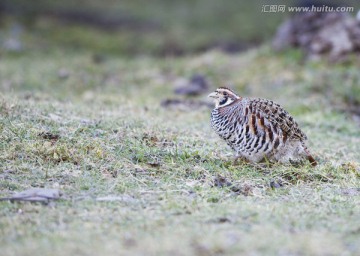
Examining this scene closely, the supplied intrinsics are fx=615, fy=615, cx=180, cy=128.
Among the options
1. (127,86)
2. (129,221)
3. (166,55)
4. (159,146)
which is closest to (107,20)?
(166,55)

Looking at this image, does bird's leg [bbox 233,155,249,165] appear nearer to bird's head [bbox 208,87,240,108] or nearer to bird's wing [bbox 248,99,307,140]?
bird's wing [bbox 248,99,307,140]

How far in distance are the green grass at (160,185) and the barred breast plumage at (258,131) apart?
0.79 feet

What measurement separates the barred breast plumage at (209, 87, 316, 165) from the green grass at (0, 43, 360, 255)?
0.24 meters

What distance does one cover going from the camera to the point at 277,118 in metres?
8.04

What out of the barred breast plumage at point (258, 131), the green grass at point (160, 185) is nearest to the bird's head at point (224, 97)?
the barred breast plumage at point (258, 131)

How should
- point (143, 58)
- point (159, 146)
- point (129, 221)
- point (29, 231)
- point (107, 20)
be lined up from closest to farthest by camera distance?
point (29, 231), point (129, 221), point (159, 146), point (143, 58), point (107, 20)

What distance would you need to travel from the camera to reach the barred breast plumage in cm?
778

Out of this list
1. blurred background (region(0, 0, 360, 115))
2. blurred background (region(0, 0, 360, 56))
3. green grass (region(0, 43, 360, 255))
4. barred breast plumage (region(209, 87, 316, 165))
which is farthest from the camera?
blurred background (region(0, 0, 360, 56))

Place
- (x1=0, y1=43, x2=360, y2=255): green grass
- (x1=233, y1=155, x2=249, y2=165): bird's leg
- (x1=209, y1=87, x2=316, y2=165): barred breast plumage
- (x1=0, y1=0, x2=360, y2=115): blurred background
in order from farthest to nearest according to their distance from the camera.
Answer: (x1=0, y1=0, x2=360, y2=115): blurred background < (x1=233, y1=155, x2=249, y2=165): bird's leg < (x1=209, y1=87, x2=316, y2=165): barred breast plumage < (x1=0, y1=43, x2=360, y2=255): green grass

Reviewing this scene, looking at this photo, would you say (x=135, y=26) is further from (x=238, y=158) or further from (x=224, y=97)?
(x=238, y=158)

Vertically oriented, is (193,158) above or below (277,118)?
below

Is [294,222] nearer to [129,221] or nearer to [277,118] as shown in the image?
[129,221]

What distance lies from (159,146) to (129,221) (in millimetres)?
2664

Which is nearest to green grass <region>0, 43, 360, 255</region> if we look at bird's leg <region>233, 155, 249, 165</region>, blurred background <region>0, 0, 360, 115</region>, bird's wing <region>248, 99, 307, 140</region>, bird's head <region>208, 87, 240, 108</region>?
bird's leg <region>233, 155, 249, 165</region>
